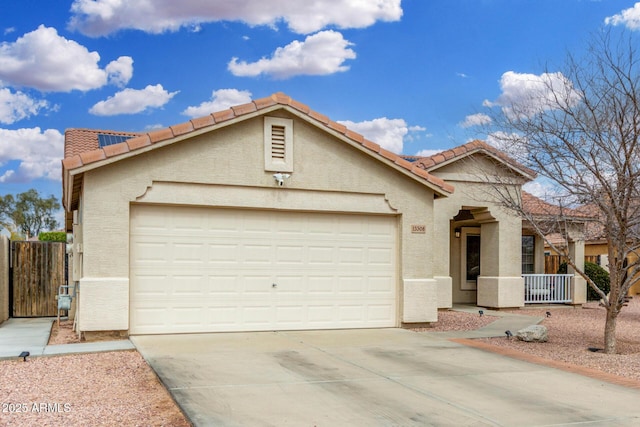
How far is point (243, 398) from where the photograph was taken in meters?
7.20

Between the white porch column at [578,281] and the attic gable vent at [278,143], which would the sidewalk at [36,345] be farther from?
the white porch column at [578,281]

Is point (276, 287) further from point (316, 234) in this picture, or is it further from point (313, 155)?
point (313, 155)

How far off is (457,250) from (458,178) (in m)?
3.41

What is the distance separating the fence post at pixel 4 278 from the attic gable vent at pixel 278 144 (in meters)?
7.20

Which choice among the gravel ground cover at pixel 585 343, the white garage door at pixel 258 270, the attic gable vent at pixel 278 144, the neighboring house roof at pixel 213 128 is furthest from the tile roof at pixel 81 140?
the gravel ground cover at pixel 585 343

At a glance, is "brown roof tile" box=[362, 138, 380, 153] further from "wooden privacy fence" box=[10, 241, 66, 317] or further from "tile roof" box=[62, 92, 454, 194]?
"wooden privacy fence" box=[10, 241, 66, 317]

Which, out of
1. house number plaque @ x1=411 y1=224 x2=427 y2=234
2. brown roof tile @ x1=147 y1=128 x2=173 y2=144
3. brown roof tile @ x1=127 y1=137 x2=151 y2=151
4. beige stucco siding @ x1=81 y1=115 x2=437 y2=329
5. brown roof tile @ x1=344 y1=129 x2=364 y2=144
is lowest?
house number plaque @ x1=411 y1=224 x2=427 y2=234

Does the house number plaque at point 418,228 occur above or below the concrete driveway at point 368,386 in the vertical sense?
above

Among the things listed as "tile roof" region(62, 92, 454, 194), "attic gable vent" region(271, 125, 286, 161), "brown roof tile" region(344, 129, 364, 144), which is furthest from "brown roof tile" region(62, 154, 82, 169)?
"brown roof tile" region(344, 129, 364, 144)

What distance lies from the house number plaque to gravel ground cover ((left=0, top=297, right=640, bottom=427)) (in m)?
2.10

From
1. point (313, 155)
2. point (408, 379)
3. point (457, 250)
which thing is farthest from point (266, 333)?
point (457, 250)

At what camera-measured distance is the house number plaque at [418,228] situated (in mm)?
13602

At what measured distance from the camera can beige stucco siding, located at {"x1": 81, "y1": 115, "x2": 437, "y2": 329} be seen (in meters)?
11.4

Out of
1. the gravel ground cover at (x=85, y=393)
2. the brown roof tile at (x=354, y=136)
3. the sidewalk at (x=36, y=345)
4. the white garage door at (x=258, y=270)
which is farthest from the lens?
the brown roof tile at (x=354, y=136)
